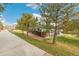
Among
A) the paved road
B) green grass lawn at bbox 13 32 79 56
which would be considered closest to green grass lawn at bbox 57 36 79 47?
green grass lawn at bbox 13 32 79 56

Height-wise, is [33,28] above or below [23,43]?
above

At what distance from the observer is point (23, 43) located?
170 cm

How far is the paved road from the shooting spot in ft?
5.45

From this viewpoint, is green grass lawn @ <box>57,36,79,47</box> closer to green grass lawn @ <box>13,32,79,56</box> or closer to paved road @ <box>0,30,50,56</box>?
green grass lawn @ <box>13,32,79,56</box>

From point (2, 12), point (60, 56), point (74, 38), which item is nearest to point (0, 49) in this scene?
point (2, 12)

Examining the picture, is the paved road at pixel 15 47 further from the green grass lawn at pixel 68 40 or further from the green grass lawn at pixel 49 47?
the green grass lawn at pixel 68 40

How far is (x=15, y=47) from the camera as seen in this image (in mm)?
1691

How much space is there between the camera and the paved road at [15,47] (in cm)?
166

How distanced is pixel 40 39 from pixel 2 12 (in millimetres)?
408

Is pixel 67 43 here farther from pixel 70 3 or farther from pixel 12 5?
pixel 12 5

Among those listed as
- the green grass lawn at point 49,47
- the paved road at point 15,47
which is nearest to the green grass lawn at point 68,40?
the green grass lawn at point 49,47

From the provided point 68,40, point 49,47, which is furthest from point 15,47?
point 68,40

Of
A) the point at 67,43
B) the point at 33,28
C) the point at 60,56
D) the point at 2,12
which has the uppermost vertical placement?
the point at 2,12

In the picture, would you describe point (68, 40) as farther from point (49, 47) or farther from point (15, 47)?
point (15, 47)
